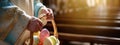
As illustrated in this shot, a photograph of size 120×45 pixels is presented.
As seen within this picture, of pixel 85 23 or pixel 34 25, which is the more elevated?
pixel 34 25

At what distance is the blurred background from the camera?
4.35 feet

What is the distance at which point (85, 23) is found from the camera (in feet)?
7.93

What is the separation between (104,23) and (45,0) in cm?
127

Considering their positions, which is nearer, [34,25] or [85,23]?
[34,25]

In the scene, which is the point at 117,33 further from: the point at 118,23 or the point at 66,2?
the point at 66,2

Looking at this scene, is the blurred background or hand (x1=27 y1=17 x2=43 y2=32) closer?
hand (x1=27 y1=17 x2=43 y2=32)

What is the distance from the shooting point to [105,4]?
4.68 metres

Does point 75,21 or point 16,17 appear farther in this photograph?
point 75,21

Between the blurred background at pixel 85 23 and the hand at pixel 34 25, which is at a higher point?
the hand at pixel 34 25

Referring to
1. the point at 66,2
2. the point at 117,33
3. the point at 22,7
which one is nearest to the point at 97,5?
the point at 66,2

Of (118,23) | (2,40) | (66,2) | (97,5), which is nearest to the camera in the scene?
(2,40)

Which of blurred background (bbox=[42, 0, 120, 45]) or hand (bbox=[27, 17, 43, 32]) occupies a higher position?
hand (bbox=[27, 17, 43, 32])

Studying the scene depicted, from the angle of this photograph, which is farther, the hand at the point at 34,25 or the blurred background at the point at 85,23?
the blurred background at the point at 85,23

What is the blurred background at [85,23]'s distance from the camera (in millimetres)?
1327
